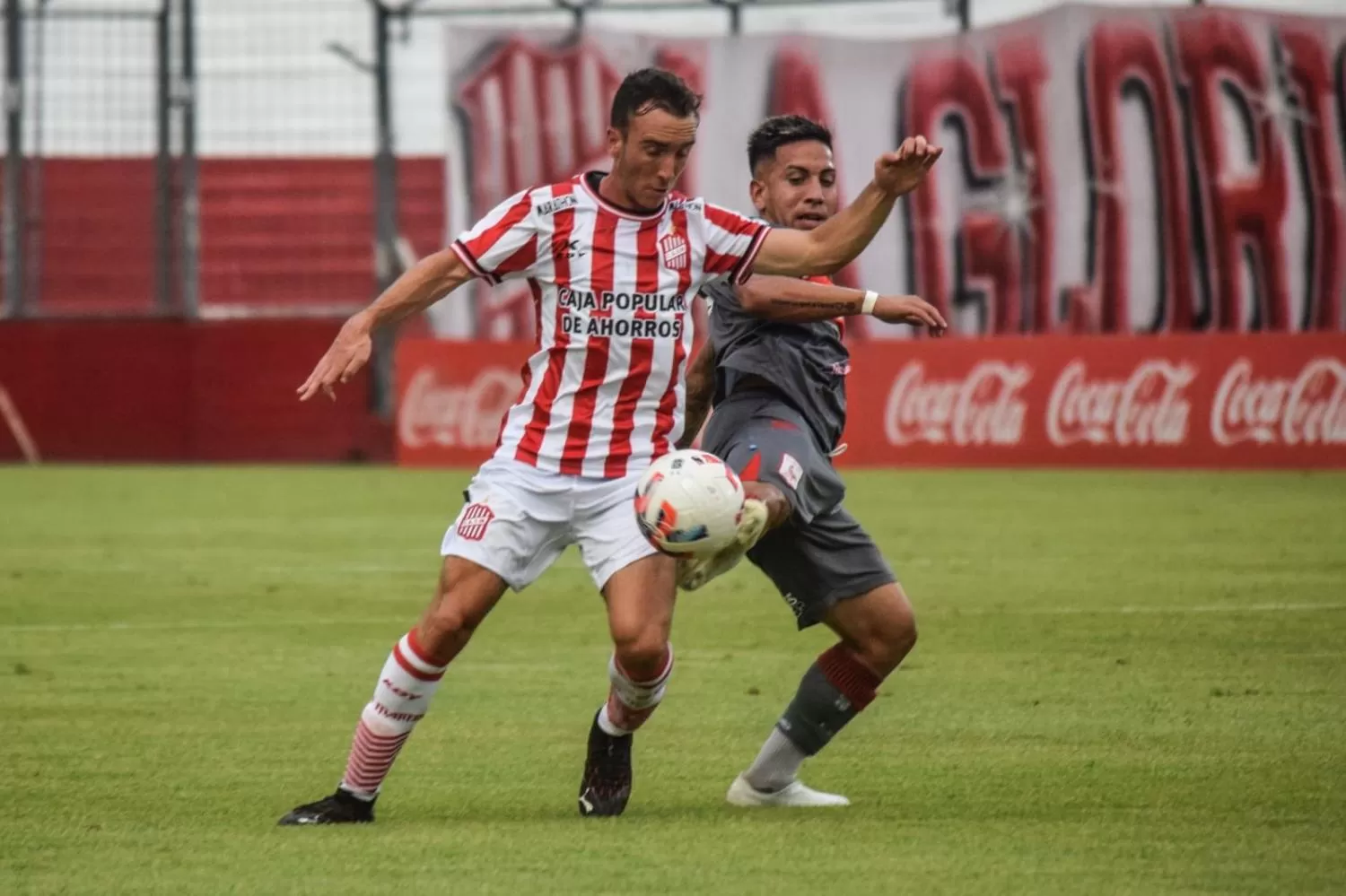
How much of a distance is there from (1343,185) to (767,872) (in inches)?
798

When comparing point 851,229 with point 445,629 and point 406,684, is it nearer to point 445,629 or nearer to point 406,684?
point 445,629

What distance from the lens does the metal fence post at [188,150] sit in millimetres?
26812

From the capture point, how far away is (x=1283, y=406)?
839 inches

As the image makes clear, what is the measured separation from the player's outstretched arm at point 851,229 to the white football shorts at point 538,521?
71 cm

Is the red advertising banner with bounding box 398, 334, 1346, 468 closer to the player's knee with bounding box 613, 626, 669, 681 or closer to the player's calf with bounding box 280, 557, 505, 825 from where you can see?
the player's knee with bounding box 613, 626, 669, 681

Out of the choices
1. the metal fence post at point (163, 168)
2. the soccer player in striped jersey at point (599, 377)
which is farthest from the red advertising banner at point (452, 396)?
the soccer player in striped jersey at point (599, 377)

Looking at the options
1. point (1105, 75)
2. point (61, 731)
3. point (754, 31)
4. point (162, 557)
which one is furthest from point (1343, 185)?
point (61, 731)

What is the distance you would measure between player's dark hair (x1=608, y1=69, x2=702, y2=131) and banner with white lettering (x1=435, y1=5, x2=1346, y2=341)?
18.6m

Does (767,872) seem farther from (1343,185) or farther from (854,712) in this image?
(1343,185)

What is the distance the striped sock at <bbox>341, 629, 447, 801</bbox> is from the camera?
6449mm

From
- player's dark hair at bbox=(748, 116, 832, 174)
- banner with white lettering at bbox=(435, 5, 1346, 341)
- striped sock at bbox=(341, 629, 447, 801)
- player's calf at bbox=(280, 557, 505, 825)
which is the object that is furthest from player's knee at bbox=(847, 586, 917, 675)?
banner with white lettering at bbox=(435, 5, 1346, 341)

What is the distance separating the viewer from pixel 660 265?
6609 mm

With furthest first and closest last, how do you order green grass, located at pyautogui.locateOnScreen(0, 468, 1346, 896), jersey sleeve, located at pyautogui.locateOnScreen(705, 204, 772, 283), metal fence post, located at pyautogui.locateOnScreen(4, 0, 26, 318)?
metal fence post, located at pyautogui.locateOnScreen(4, 0, 26, 318) < jersey sleeve, located at pyautogui.locateOnScreen(705, 204, 772, 283) < green grass, located at pyautogui.locateOnScreen(0, 468, 1346, 896)

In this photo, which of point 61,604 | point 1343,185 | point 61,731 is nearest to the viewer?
point 61,731
